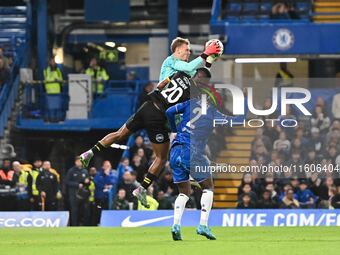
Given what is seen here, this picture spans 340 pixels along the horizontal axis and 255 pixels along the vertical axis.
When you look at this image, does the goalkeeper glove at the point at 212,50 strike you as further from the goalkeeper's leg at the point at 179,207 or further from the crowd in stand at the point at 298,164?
the crowd in stand at the point at 298,164

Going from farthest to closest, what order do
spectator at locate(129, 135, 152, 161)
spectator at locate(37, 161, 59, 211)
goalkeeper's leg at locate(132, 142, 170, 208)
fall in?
spectator at locate(129, 135, 152, 161) < spectator at locate(37, 161, 59, 211) < goalkeeper's leg at locate(132, 142, 170, 208)

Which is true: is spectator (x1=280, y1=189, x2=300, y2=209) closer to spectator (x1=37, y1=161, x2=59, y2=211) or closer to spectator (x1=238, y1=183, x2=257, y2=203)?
spectator (x1=238, y1=183, x2=257, y2=203)

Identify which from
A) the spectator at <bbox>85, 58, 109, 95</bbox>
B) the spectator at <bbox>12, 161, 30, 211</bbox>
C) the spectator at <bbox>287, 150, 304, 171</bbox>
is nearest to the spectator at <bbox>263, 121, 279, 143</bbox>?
the spectator at <bbox>287, 150, 304, 171</bbox>

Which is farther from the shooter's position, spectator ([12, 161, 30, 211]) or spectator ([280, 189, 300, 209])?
spectator ([12, 161, 30, 211])

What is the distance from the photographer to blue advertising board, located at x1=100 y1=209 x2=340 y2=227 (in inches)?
900

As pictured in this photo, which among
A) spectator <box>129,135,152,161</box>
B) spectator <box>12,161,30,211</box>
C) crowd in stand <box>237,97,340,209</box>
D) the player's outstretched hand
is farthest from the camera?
spectator <box>129,135,152,161</box>

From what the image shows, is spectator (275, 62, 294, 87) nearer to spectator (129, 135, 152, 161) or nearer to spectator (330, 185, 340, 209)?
spectator (129, 135, 152, 161)

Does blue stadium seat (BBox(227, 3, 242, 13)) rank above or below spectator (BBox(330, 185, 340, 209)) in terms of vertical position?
above

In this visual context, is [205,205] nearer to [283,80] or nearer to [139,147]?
[139,147]

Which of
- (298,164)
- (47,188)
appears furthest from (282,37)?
(47,188)

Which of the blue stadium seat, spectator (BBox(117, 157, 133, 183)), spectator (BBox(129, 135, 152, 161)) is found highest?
the blue stadium seat

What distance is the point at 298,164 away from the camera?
1021 inches

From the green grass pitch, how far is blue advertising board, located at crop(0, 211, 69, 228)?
2654mm

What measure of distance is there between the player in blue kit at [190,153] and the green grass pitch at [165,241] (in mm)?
428
